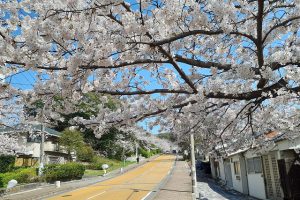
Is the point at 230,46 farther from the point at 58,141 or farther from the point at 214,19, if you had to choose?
the point at 58,141

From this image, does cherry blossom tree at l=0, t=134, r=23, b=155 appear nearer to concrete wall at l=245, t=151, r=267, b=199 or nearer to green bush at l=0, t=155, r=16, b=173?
green bush at l=0, t=155, r=16, b=173

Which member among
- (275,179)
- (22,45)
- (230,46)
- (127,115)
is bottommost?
(275,179)

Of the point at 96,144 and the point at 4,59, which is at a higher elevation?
the point at 96,144

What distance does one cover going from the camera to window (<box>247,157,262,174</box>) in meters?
19.9

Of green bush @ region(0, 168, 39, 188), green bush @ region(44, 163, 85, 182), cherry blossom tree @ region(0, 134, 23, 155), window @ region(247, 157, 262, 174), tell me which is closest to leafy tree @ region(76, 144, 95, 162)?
green bush @ region(44, 163, 85, 182)

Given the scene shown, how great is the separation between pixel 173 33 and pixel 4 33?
2426 mm

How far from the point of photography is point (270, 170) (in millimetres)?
18172

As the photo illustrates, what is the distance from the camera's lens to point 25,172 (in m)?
31.8

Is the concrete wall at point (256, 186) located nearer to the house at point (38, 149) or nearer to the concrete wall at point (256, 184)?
the concrete wall at point (256, 184)

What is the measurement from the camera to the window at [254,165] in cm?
1989

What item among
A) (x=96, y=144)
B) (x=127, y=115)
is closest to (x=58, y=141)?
(x=96, y=144)

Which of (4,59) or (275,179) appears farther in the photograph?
(275,179)

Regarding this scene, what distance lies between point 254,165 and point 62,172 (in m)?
19.5

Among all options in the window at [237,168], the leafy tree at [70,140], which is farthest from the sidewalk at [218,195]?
the leafy tree at [70,140]
